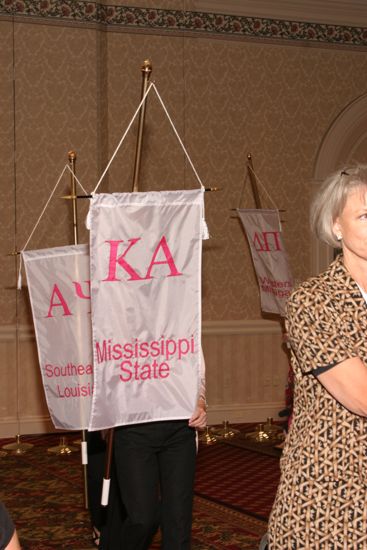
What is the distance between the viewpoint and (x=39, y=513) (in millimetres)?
6379

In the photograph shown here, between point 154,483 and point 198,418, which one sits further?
point 198,418

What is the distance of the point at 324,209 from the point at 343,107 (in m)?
8.58

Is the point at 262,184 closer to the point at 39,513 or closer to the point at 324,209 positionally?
the point at 39,513

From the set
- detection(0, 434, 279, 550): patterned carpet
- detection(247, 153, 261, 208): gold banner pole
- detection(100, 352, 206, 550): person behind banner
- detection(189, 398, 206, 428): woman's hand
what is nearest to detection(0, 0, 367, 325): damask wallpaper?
detection(247, 153, 261, 208): gold banner pole

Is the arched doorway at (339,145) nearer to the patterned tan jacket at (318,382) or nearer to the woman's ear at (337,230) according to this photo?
the woman's ear at (337,230)

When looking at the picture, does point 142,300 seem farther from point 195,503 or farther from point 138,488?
point 195,503

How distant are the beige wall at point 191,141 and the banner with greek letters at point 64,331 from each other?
363 cm

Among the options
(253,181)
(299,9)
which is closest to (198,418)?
(253,181)

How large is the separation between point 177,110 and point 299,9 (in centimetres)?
175

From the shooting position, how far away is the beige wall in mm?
9547

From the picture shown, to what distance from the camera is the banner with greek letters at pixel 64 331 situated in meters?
5.72

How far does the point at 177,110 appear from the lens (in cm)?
1008

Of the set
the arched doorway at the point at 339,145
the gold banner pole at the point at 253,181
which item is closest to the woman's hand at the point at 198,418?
the gold banner pole at the point at 253,181

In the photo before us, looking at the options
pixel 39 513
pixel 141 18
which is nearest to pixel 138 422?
pixel 39 513
